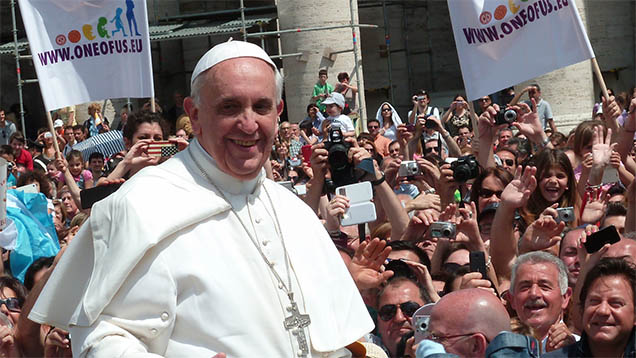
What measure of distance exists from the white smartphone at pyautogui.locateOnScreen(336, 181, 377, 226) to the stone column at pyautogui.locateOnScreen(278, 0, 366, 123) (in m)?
12.5

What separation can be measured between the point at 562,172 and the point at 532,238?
107 cm

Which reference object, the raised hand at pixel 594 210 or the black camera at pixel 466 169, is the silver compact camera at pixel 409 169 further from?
the raised hand at pixel 594 210

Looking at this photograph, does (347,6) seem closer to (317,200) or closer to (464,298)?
(317,200)

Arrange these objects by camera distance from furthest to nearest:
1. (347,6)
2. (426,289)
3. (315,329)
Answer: (347,6)
(426,289)
(315,329)

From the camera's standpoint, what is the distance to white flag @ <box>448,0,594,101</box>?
7.70 meters

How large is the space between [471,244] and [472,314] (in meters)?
2.38

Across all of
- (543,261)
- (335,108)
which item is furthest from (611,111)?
(335,108)

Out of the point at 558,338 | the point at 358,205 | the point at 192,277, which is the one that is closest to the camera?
the point at 192,277

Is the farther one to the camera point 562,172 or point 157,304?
point 562,172

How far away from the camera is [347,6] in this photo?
1814 cm

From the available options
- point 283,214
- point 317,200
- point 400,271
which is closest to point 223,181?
point 283,214

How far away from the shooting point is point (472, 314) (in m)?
3.71

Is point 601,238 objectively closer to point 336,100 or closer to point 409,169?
point 409,169

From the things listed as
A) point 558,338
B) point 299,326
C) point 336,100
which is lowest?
point 558,338
